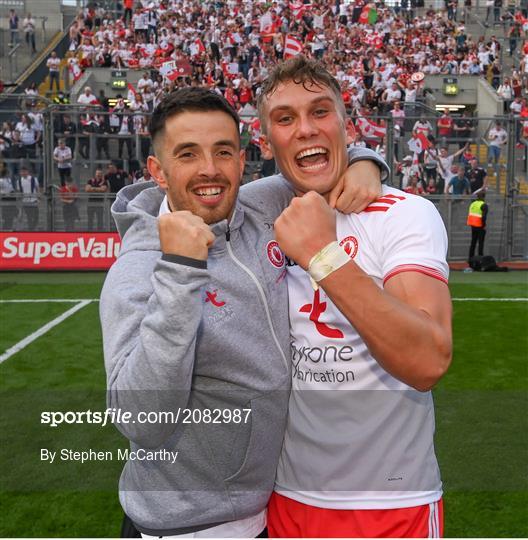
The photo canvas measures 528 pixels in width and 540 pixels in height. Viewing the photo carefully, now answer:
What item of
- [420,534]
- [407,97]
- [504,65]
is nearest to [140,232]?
[420,534]

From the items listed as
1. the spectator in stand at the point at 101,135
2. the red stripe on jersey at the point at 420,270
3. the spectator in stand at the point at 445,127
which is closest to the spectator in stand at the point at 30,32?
the spectator in stand at the point at 101,135

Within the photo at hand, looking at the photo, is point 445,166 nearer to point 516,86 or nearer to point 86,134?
point 86,134

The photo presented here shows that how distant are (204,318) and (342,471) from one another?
0.72m

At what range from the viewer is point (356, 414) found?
246 cm

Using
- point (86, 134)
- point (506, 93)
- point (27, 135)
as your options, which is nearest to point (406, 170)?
point (86, 134)

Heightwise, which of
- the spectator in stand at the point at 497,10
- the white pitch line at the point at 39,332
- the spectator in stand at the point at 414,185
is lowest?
the white pitch line at the point at 39,332

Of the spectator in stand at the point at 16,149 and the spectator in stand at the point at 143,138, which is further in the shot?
the spectator in stand at the point at 143,138

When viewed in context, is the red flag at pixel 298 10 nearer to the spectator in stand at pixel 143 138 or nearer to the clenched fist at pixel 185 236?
the spectator in stand at pixel 143 138

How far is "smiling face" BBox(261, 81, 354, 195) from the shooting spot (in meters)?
2.63

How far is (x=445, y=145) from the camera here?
638 inches

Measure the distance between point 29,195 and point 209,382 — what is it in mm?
14095

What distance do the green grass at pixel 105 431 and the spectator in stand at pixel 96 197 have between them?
4.63 metres

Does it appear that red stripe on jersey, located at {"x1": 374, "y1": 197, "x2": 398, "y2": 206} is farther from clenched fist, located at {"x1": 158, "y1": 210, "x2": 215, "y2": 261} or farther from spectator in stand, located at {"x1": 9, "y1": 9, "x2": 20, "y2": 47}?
spectator in stand, located at {"x1": 9, "y1": 9, "x2": 20, "y2": 47}

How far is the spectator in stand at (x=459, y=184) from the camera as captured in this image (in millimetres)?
16109
